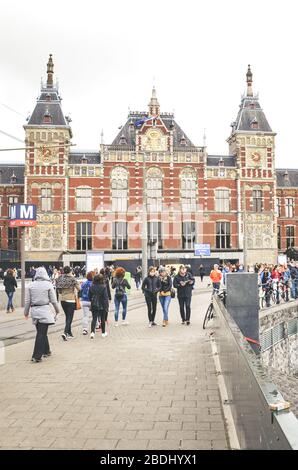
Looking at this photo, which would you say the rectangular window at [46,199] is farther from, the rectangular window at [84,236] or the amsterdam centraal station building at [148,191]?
the rectangular window at [84,236]

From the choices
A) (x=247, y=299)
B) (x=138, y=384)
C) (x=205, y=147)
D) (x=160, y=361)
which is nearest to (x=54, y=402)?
(x=138, y=384)

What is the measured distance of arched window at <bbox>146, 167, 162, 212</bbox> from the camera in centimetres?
4447

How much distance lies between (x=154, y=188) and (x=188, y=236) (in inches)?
226

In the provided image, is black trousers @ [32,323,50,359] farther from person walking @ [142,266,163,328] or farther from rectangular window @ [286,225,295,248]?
rectangular window @ [286,225,295,248]

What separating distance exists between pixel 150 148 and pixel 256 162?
1061 cm

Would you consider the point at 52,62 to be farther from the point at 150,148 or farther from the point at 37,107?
the point at 150,148

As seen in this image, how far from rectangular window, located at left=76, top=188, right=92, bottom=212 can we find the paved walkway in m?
35.2

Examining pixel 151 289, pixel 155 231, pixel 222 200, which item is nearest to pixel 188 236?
pixel 155 231

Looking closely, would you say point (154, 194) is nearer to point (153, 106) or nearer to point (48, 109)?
point (153, 106)

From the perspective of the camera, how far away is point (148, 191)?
4447 cm

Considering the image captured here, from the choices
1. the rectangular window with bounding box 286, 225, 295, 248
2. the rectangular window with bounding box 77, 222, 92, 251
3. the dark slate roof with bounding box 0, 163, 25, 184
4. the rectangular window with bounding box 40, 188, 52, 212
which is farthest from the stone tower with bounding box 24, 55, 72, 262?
the rectangular window with bounding box 286, 225, 295, 248

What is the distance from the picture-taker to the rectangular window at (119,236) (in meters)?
43.8

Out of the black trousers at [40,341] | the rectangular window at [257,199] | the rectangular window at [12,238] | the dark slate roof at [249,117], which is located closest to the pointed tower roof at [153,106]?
the dark slate roof at [249,117]

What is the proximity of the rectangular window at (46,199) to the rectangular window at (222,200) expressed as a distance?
16.1 meters
